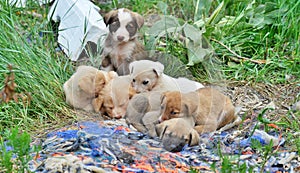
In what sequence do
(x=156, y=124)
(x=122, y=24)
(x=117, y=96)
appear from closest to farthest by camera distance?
(x=156, y=124) → (x=117, y=96) → (x=122, y=24)

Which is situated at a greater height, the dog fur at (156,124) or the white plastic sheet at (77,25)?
the white plastic sheet at (77,25)

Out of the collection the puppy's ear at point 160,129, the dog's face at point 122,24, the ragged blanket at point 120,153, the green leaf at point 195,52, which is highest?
the dog's face at point 122,24

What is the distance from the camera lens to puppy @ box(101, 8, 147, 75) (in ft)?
15.6

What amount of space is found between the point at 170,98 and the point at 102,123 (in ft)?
1.94

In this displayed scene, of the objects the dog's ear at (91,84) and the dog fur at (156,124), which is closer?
the dog fur at (156,124)

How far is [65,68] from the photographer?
4.89m

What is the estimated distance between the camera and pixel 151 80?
4305mm

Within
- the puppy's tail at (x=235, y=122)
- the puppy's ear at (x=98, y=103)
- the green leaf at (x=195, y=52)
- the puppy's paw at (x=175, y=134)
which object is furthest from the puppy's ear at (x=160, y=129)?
the green leaf at (x=195, y=52)

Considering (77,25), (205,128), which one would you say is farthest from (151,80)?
(77,25)

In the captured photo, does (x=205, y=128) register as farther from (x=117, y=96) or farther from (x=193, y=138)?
(x=117, y=96)

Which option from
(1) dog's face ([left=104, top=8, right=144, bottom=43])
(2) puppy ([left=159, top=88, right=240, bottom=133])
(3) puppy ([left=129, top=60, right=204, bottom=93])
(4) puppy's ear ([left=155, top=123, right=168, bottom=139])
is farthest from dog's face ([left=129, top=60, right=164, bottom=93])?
(1) dog's face ([left=104, top=8, right=144, bottom=43])

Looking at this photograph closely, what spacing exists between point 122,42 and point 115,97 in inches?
22.5

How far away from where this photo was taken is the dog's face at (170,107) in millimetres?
3994

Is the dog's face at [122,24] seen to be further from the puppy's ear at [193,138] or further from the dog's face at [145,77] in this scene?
the puppy's ear at [193,138]
